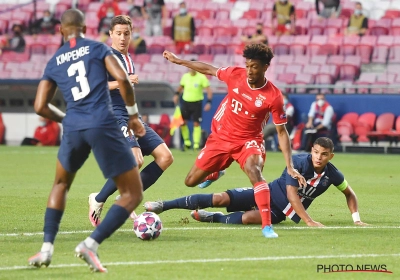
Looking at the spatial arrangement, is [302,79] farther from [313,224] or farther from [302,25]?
[313,224]

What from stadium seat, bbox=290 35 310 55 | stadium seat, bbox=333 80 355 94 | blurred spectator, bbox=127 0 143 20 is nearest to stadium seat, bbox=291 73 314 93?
stadium seat, bbox=333 80 355 94

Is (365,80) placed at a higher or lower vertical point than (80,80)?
lower

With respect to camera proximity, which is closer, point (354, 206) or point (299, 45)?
point (354, 206)

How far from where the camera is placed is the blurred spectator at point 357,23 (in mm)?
24812

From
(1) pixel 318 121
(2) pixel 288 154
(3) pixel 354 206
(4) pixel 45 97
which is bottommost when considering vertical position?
(1) pixel 318 121

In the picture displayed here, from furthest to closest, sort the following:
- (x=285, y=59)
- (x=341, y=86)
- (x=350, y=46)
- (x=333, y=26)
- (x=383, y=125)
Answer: (x=333, y=26) < (x=285, y=59) < (x=350, y=46) < (x=341, y=86) < (x=383, y=125)

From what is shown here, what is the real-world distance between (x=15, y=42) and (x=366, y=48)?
11306 millimetres

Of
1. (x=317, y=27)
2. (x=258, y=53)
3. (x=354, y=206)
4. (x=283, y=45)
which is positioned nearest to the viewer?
(x=258, y=53)

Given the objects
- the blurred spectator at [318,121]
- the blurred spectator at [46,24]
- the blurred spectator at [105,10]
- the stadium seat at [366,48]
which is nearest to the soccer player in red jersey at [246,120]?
the blurred spectator at [318,121]

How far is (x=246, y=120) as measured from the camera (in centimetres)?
907

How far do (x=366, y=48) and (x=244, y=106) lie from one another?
1587 centimetres

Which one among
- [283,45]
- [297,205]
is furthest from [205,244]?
[283,45]

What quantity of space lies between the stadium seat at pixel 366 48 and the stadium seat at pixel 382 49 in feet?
0.38

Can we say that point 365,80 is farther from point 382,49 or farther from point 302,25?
point 302,25
